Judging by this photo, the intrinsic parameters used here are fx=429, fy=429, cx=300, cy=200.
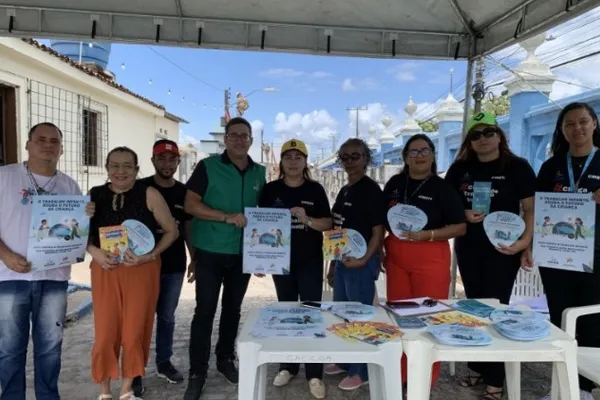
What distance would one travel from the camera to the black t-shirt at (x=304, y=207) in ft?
9.86

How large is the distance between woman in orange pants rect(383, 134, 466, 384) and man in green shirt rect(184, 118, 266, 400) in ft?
3.49

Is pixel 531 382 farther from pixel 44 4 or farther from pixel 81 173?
pixel 81 173

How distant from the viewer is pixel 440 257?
109 inches

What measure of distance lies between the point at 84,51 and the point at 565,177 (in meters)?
12.2

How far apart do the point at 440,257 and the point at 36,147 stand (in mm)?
2533

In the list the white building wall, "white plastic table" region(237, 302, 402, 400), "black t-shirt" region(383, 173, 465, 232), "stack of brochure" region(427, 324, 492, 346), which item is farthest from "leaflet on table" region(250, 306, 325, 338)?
Result: the white building wall

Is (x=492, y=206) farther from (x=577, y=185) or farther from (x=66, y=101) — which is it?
(x=66, y=101)

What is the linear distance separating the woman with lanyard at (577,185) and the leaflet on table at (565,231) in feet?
0.15

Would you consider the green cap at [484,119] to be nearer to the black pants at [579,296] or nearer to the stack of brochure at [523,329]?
the black pants at [579,296]


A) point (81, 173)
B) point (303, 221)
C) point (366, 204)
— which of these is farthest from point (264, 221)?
point (81, 173)

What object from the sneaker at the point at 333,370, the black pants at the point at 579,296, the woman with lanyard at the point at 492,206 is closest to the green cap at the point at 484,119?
the woman with lanyard at the point at 492,206

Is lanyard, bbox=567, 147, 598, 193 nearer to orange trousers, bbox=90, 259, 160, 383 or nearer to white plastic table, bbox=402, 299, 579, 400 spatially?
white plastic table, bbox=402, 299, 579, 400

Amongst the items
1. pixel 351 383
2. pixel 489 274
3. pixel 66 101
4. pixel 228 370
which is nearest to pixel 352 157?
pixel 489 274

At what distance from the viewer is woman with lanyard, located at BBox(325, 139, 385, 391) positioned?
2.96 m
